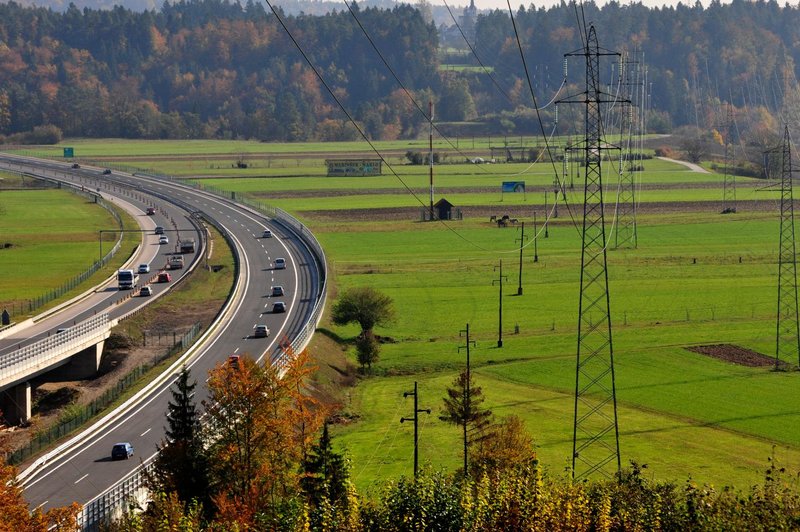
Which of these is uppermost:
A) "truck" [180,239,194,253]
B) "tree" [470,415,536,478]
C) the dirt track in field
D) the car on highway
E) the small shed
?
the small shed

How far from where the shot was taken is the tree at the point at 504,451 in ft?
146

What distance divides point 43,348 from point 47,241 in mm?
60865

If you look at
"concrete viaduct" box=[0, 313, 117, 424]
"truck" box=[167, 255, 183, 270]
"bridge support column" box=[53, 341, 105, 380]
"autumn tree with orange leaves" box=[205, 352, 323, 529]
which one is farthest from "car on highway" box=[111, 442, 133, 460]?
"truck" box=[167, 255, 183, 270]

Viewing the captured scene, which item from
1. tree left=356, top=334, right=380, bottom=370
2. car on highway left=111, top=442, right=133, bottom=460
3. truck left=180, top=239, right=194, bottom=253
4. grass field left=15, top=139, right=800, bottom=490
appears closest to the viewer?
car on highway left=111, top=442, right=133, bottom=460

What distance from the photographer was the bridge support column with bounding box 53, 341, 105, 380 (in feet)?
223

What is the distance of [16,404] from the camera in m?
59.7

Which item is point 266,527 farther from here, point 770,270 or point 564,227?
point 564,227

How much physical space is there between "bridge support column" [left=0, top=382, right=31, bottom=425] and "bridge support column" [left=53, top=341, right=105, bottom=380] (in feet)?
23.4

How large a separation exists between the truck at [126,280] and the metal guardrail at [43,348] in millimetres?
19965

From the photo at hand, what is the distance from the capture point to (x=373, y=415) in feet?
198

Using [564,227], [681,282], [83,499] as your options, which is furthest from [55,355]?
[564,227]

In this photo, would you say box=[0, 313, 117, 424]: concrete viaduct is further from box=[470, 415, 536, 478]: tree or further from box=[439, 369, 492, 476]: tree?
box=[470, 415, 536, 478]: tree

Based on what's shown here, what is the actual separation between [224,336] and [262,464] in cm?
3339

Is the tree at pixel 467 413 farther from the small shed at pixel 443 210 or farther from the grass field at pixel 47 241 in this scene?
the small shed at pixel 443 210
